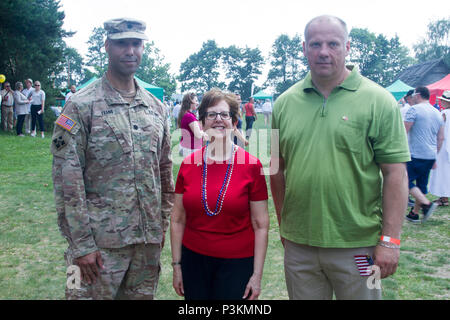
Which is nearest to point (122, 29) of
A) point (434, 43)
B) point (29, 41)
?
point (29, 41)

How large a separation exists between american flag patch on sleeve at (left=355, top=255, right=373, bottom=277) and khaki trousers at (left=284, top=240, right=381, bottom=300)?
0.02 metres

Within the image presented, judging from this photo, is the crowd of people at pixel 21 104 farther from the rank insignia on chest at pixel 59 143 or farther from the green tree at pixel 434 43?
the green tree at pixel 434 43

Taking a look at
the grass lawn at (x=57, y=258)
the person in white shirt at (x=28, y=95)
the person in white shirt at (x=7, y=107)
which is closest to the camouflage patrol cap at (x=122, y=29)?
the grass lawn at (x=57, y=258)

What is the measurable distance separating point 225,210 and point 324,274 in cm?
71

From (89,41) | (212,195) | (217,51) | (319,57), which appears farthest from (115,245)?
(89,41)

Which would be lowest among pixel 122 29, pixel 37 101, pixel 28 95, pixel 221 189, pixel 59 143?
pixel 221 189

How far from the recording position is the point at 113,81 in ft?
8.32

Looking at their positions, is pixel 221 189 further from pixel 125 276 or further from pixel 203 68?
pixel 203 68

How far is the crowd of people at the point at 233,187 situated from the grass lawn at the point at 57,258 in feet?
5.19

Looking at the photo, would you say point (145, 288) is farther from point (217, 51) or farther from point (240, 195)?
point (217, 51)

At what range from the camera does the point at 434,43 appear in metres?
65.1

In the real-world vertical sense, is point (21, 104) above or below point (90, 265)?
above

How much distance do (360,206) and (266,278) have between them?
91.0 inches

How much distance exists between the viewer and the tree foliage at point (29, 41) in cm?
1781
